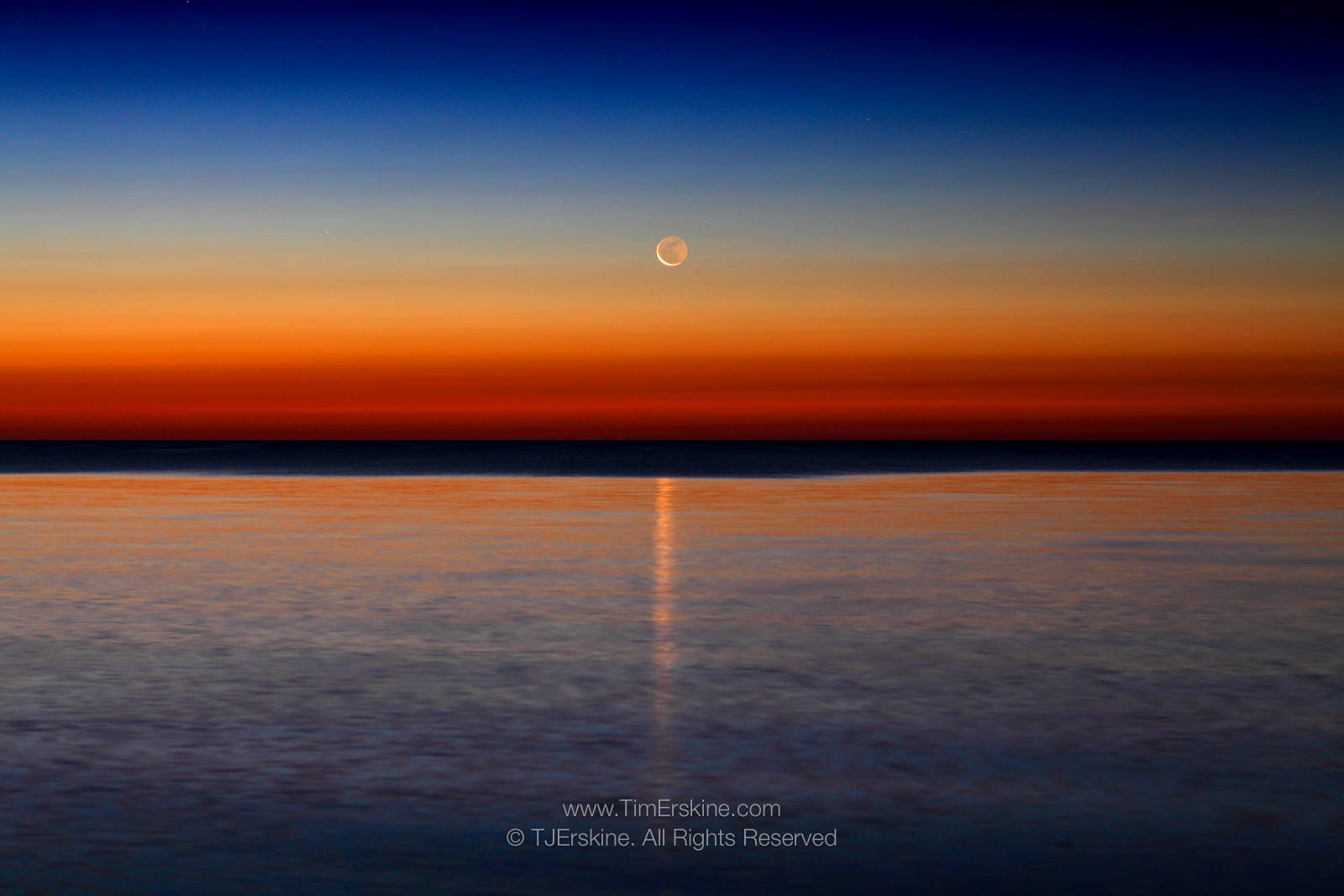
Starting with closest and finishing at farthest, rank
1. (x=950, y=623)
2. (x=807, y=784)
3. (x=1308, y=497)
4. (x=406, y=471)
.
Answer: (x=807, y=784) < (x=950, y=623) < (x=1308, y=497) < (x=406, y=471)

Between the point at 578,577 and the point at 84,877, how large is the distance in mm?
13113

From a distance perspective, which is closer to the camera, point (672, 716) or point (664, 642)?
point (672, 716)

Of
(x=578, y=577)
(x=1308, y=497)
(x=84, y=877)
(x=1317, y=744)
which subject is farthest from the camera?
(x=1308, y=497)

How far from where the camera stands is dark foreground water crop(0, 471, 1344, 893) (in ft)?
23.6

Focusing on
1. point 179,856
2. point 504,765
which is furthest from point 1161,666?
point 179,856

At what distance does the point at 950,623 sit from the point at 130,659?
8.24m

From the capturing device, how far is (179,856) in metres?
7.16

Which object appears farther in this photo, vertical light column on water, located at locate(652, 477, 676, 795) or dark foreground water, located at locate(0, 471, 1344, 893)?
vertical light column on water, located at locate(652, 477, 676, 795)

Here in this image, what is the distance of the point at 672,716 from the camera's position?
10.6 m

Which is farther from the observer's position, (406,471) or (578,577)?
(406,471)

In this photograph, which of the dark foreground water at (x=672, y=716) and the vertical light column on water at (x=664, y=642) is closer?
the dark foreground water at (x=672, y=716)

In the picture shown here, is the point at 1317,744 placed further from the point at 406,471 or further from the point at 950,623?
the point at 406,471

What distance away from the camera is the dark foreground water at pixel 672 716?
7.20 metres

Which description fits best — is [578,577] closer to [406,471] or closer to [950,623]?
[950,623]
